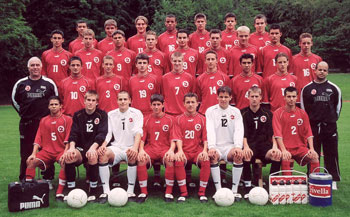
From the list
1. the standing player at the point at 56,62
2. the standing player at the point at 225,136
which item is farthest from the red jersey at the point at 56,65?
the standing player at the point at 225,136

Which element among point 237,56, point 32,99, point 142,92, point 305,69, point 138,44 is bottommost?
point 32,99

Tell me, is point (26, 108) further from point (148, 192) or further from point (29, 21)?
point (29, 21)

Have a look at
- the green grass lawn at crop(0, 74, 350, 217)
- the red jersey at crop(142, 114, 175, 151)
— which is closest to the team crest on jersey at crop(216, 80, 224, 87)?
the red jersey at crop(142, 114, 175, 151)

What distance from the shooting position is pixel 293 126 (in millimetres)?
6762

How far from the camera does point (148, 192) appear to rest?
22.8ft

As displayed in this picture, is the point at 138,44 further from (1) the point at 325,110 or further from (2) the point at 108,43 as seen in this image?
(1) the point at 325,110

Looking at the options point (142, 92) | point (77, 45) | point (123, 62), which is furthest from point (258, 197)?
point (77, 45)

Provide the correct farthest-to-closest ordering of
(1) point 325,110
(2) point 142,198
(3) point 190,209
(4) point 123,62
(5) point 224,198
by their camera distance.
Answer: (4) point 123,62 → (1) point 325,110 → (2) point 142,198 → (5) point 224,198 → (3) point 190,209

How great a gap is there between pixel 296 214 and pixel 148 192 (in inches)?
99.0

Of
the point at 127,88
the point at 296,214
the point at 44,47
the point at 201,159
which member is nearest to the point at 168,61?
the point at 127,88

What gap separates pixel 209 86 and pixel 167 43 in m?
2.06

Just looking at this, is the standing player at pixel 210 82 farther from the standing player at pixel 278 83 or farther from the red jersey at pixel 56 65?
the red jersey at pixel 56 65

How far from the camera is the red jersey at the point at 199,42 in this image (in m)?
8.95

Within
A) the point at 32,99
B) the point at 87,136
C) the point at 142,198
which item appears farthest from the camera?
the point at 32,99
